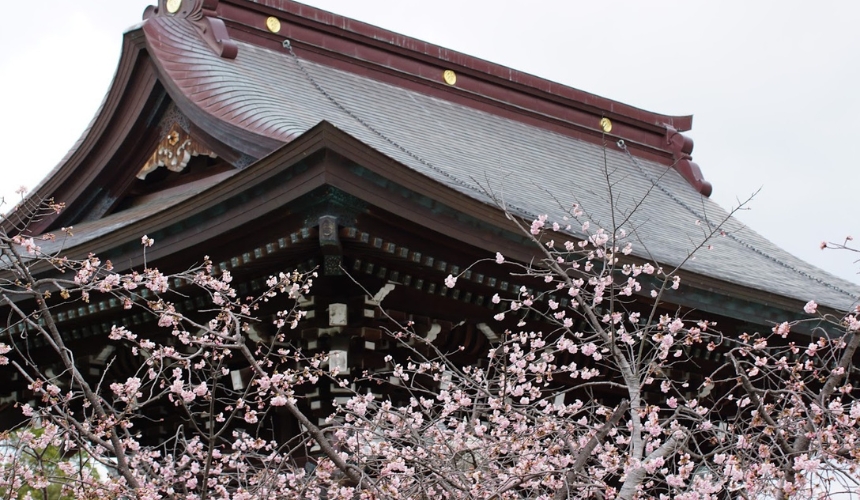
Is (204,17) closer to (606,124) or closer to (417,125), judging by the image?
(417,125)

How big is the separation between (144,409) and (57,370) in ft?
2.33

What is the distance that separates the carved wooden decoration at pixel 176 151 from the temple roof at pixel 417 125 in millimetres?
123

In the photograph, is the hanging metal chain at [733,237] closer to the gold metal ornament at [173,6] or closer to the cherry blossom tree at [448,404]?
the cherry blossom tree at [448,404]

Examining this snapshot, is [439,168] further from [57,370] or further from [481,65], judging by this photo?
[481,65]

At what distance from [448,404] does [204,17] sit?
519cm

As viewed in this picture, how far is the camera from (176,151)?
868 cm

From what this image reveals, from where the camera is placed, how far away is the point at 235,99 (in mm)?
8289

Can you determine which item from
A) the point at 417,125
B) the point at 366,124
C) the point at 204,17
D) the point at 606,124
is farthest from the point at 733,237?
the point at 204,17

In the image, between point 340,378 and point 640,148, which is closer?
point 340,378

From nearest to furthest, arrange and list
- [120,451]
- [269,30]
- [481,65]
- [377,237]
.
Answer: [120,451]
[377,237]
[269,30]
[481,65]

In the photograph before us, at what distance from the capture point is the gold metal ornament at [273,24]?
11.2m

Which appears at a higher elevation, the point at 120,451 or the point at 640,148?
the point at 640,148

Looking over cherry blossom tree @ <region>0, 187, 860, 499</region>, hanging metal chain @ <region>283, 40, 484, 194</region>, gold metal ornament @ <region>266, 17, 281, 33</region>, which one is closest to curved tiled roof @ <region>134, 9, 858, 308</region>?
hanging metal chain @ <region>283, 40, 484, 194</region>

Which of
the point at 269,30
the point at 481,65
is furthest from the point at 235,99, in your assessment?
the point at 481,65
